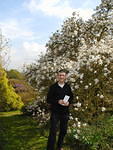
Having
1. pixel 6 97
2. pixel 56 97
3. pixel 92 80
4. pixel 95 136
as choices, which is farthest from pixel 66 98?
pixel 6 97

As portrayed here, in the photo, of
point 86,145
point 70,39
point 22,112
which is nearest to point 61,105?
point 86,145

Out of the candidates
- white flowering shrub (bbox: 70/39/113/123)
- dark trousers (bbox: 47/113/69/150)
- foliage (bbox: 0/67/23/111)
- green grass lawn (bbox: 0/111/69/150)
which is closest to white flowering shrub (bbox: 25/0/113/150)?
white flowering shrub (bbox: 70/39/113/123)

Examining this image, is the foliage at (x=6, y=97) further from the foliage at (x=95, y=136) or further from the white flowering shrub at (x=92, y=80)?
the foliage at (x=95, y=136)

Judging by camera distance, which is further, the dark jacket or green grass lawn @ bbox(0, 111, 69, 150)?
green grass lawn @ bbox(0, 111, 69, 150)

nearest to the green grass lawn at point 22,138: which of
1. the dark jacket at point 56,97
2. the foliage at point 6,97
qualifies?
the dark jacket at point 56,97

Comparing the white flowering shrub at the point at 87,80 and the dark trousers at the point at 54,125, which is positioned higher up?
the white flowering shrub at the point at 87,80

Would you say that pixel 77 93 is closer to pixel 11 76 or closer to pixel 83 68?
pixel 83 68

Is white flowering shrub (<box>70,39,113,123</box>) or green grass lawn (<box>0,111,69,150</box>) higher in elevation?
white flowering shrub (<box>70,39,113,123</box>)

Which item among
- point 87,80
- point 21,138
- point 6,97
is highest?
point 87,80

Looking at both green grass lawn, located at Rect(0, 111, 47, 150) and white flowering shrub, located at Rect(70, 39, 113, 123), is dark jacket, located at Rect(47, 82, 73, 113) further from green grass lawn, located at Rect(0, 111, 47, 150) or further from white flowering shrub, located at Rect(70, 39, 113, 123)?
white flowering shrub, located at Rect(70, 39, 113, 123)

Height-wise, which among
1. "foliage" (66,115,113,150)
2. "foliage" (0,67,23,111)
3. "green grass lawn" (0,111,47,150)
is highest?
"foliage" (0,67,23,111)

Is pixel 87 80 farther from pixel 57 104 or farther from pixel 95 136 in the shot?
pixel 57 104

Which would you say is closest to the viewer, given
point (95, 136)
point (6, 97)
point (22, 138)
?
point (95, 136)

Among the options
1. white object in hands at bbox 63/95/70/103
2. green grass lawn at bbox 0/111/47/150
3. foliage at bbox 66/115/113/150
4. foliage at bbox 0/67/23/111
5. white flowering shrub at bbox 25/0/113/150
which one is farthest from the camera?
foliage at bbox 0/67/23/111
